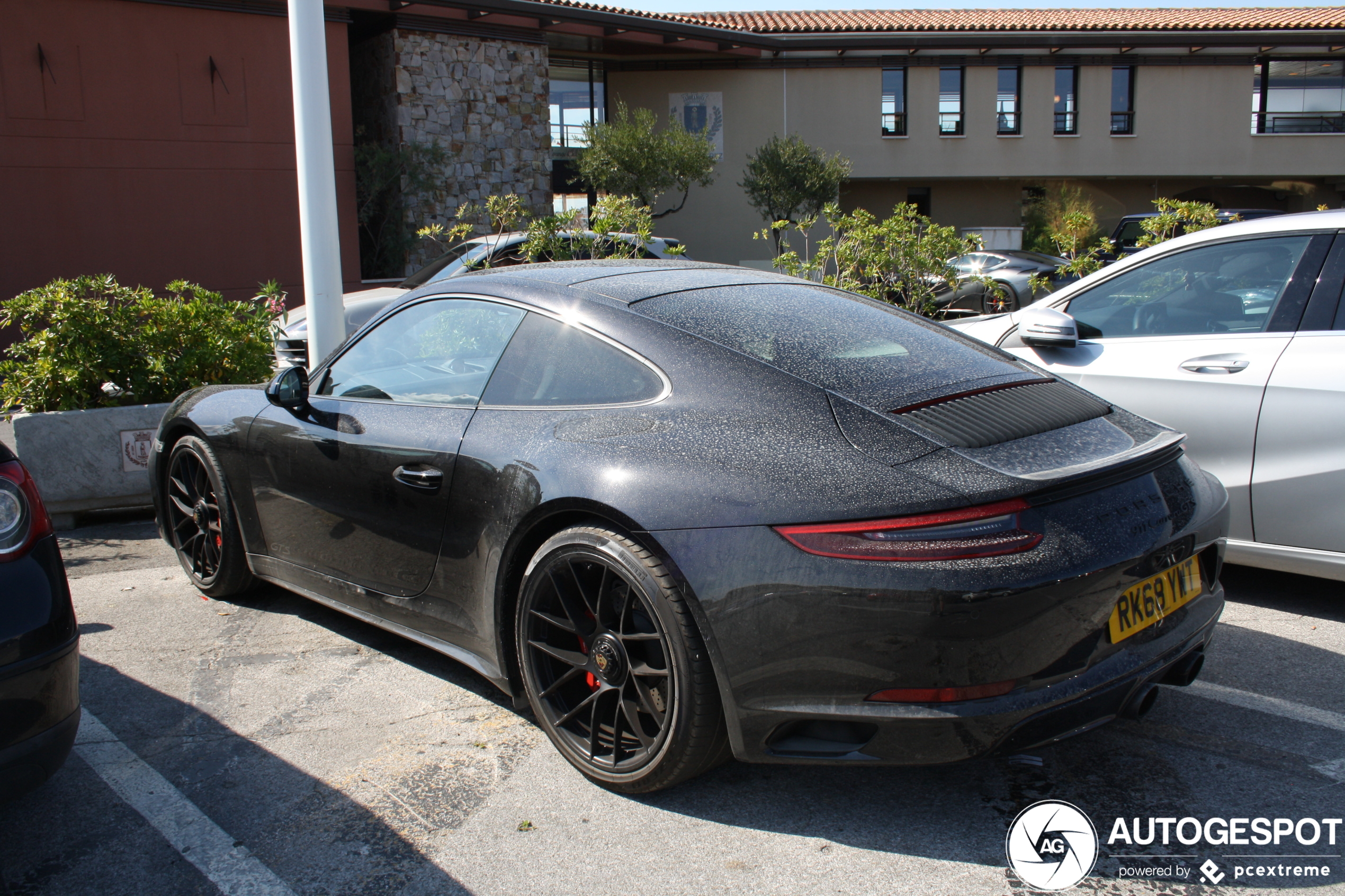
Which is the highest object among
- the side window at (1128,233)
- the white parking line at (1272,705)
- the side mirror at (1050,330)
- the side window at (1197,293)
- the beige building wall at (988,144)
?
the beige building wall at (988,144)

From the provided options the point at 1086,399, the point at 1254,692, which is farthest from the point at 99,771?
the point at 1254,692

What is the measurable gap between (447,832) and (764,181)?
2460 cm

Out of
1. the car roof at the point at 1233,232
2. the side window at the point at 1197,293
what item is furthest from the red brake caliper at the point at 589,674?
the car roof at the point at 1233,232

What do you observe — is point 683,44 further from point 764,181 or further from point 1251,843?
point 1251,843

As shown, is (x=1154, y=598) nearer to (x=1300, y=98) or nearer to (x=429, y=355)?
(x=429, y=355)

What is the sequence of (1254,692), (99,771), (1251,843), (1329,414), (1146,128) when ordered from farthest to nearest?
(1146,128)
(1329,414)
(1254,692)
(99,771)
(1251,843)

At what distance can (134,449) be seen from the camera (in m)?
5.76

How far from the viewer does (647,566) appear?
2.45 metres

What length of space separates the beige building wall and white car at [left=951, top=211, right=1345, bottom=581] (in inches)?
904

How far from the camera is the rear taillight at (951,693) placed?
2.20 m

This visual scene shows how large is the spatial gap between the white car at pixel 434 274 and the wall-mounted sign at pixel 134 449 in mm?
1770

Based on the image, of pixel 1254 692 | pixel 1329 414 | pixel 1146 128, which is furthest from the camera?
pixel 1146 128

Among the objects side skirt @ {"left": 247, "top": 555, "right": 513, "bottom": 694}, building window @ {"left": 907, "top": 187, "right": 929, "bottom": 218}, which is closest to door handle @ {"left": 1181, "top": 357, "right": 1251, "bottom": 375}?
side skirt @ {"left": 247, "top": 555, "right": 513, "bottom": 694}

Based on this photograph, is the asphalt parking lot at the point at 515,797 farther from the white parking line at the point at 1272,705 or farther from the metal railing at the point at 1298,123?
the metal railing at the point at 1298,123
